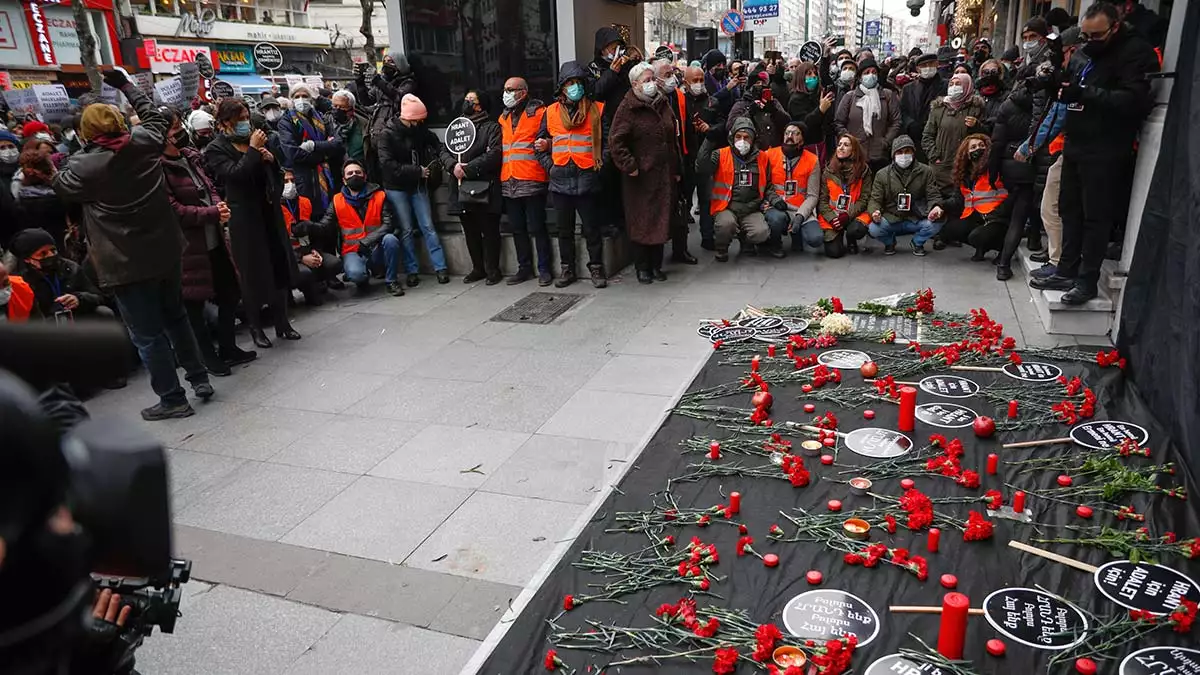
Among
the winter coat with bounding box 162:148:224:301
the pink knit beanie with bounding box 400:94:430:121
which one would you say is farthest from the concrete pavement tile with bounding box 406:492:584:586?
the pink knit beanie with bounding box 400:94:430:121

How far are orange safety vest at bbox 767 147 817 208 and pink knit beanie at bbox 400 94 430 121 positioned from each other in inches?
143

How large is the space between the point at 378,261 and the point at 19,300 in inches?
149

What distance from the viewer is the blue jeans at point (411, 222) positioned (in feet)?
27.6

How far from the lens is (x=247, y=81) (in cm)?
3644

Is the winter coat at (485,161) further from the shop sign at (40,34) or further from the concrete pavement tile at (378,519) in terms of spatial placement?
the shop sign at (40,34)

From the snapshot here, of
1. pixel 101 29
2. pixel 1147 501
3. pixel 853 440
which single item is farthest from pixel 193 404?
pixel 101 29

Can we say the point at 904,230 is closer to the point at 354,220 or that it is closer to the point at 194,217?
the point at 354,220

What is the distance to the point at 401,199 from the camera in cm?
840

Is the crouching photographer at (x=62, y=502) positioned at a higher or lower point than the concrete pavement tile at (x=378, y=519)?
higher

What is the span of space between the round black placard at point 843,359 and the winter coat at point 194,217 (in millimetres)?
4285

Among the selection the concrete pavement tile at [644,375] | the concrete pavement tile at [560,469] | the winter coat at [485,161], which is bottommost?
the concrete pavement tile at [560,469]

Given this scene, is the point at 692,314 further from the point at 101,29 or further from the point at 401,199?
the point at 101,29

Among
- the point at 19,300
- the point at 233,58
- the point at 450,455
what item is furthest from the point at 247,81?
the point at 450,455

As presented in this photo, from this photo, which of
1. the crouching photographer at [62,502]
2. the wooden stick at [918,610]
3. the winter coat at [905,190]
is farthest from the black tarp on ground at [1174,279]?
the crouching photographer at [62,502]
